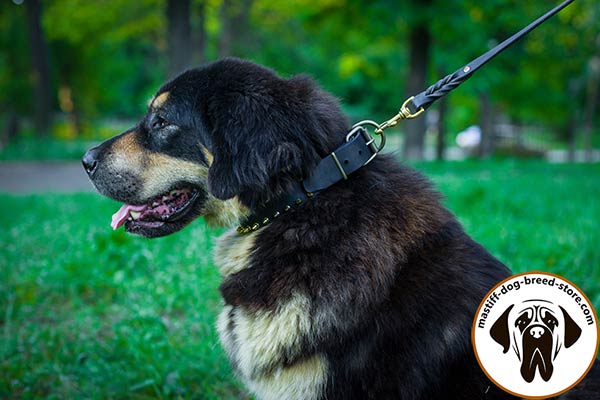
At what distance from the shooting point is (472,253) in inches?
98.9

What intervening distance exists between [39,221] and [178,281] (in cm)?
404

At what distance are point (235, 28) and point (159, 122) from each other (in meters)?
23.5

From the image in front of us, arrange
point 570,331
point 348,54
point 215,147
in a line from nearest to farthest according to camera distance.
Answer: point 570,331, point 215,147, point 348,54

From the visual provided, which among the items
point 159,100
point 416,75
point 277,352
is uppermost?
point 159,100

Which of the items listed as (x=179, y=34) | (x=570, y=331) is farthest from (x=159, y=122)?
(x=179, y=34)

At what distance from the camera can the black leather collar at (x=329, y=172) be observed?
8.34ft

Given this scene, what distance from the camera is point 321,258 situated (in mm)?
2477

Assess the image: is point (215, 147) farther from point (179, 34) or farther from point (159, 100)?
point (179, 34)

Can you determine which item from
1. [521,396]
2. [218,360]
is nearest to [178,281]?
[218,360]

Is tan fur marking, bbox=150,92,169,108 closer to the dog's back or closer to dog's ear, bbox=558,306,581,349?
the dog's back

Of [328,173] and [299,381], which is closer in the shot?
[299,381]

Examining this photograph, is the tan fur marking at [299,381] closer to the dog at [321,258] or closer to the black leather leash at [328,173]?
the dog at [321,258]

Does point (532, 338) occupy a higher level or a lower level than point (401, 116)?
lower

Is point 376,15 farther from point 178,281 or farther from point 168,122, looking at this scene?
point 168,122
